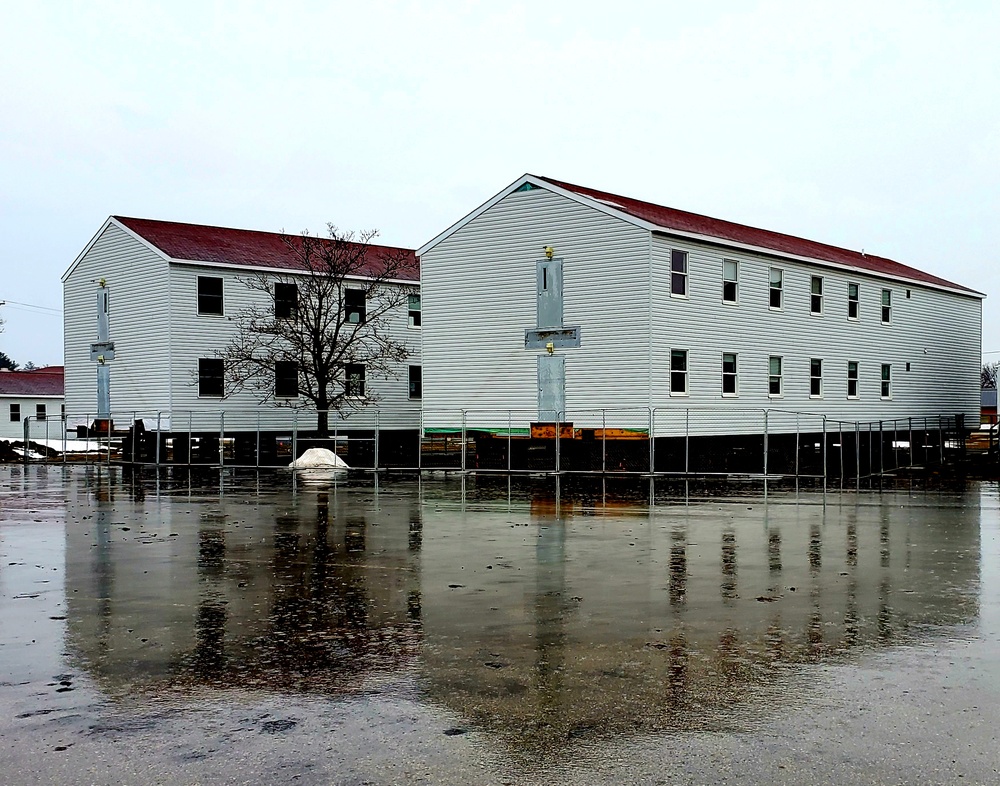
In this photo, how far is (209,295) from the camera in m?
48.2

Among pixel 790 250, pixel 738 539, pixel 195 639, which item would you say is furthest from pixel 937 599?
pixel 790 250

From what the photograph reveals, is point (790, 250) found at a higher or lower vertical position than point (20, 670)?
higher

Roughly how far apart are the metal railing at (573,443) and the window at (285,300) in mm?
4219

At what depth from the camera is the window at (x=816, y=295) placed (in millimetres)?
43125

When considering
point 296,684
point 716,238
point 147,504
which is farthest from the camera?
point 716,238

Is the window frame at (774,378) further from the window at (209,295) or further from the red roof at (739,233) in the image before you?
the window at (209,295)

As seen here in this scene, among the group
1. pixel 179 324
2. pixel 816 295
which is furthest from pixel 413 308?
pixel 816 295

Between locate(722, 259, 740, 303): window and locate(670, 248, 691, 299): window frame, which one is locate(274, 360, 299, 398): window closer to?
locate(670, 248, 691, 299): window frame

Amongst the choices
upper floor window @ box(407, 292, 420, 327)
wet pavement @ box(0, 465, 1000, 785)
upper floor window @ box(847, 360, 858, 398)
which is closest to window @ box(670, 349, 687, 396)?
upper floor window @ box(847, 360, 858, 398)

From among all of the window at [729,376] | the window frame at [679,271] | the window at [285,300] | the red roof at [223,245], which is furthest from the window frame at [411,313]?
the window frame at [679,271]

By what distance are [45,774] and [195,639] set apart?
11.3ft

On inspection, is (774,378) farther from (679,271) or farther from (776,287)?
(679,271)

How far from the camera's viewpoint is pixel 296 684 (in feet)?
25.7

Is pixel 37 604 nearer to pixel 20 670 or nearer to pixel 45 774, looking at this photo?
pixel 20 670
